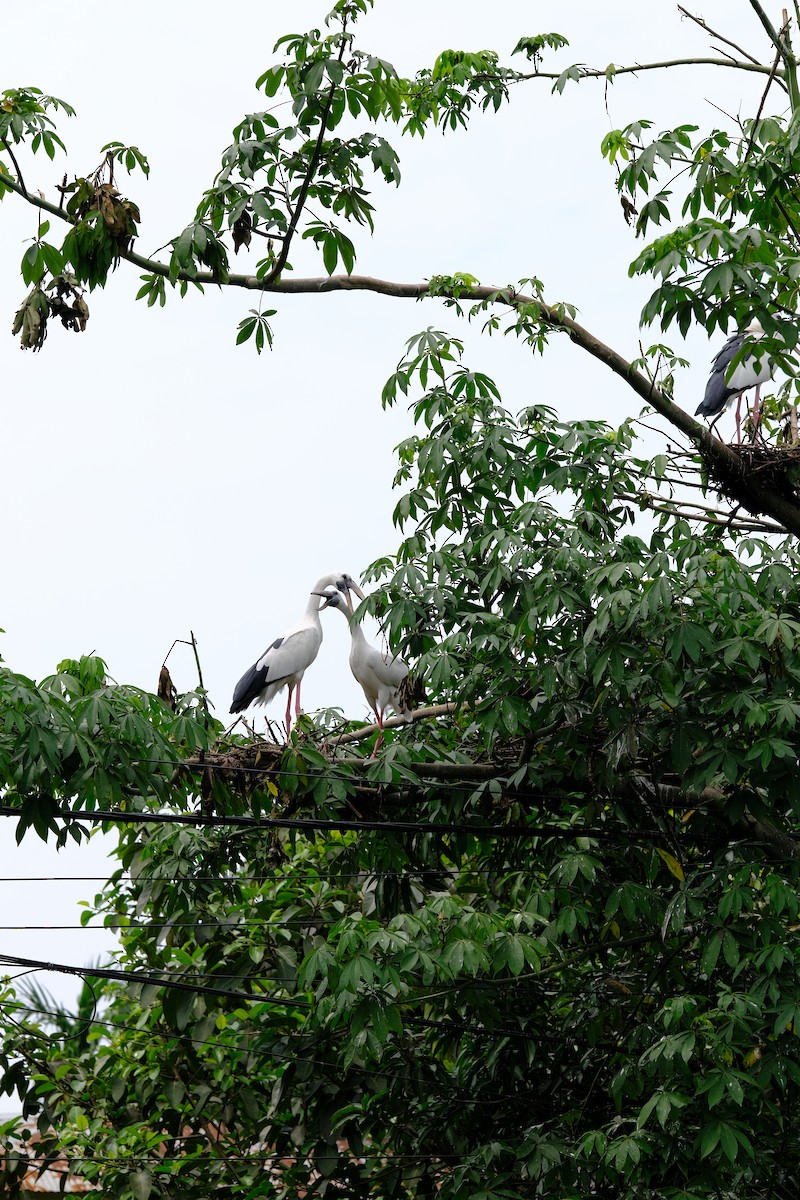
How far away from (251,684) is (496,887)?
5.68 ft

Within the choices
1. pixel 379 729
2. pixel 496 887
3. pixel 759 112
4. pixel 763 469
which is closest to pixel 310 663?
pixel 379 729

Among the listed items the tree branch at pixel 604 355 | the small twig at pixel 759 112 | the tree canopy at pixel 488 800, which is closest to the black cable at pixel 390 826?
the tree canopy at pixel 488 800

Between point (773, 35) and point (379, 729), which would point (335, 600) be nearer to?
point (379, 729)

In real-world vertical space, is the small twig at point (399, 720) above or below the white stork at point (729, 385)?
below

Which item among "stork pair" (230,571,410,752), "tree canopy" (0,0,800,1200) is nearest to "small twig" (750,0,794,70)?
"tree canopy" (0,0,800,1200)

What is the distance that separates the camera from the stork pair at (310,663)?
283 inches

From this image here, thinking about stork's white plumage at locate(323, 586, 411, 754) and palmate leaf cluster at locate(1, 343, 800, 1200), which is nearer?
palmate leaf cluster at locate(1, 343, 800, 1200)

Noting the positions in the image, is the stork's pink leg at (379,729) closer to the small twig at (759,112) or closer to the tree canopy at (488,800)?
the tree canopy at (488,800)

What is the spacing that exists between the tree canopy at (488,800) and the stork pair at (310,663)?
36 centimetres

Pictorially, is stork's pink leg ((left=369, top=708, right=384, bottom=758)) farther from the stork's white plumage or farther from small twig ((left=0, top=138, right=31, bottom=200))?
small twig ((left=0, top=138, right=31, bottom=200))

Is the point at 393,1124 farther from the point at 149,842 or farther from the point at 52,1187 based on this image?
the point at 52,1187

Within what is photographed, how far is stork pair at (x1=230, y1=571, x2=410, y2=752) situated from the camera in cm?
720

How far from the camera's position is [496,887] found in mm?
6996

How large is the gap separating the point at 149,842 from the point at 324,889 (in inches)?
36.5
